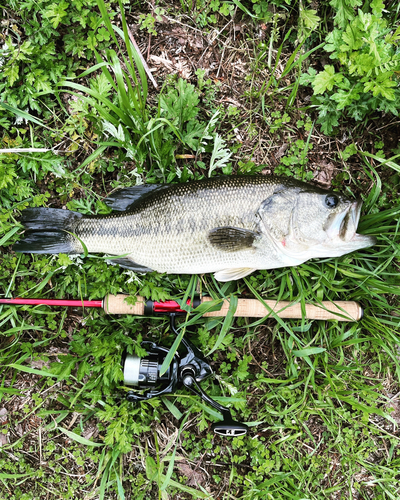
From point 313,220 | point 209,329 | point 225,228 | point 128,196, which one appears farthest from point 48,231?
point 313,220

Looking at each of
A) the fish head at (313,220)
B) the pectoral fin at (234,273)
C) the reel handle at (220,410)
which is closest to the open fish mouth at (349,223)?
the fish head at (313,220)

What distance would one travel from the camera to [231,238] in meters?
2.87

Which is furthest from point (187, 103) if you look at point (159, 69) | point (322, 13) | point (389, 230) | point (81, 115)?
point (389, 230)

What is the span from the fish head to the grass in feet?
1.25

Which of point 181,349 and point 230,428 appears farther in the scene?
point 181,349

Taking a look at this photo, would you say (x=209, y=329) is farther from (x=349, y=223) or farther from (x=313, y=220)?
(x=349, y=223)

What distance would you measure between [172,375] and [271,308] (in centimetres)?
106

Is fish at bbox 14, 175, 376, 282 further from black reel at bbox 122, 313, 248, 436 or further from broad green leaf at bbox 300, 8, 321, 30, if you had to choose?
broad green leaf at bbox 300, 8, 321, 30

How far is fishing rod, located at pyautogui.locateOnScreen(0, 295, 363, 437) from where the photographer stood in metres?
2.93

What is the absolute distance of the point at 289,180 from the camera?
2.95m

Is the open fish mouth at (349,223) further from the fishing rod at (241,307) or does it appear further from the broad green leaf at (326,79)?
the broad green leaf at (326,79)

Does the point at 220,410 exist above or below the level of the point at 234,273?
below

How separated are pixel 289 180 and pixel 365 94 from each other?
1115 mm

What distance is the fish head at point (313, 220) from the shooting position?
2852 millimetres
